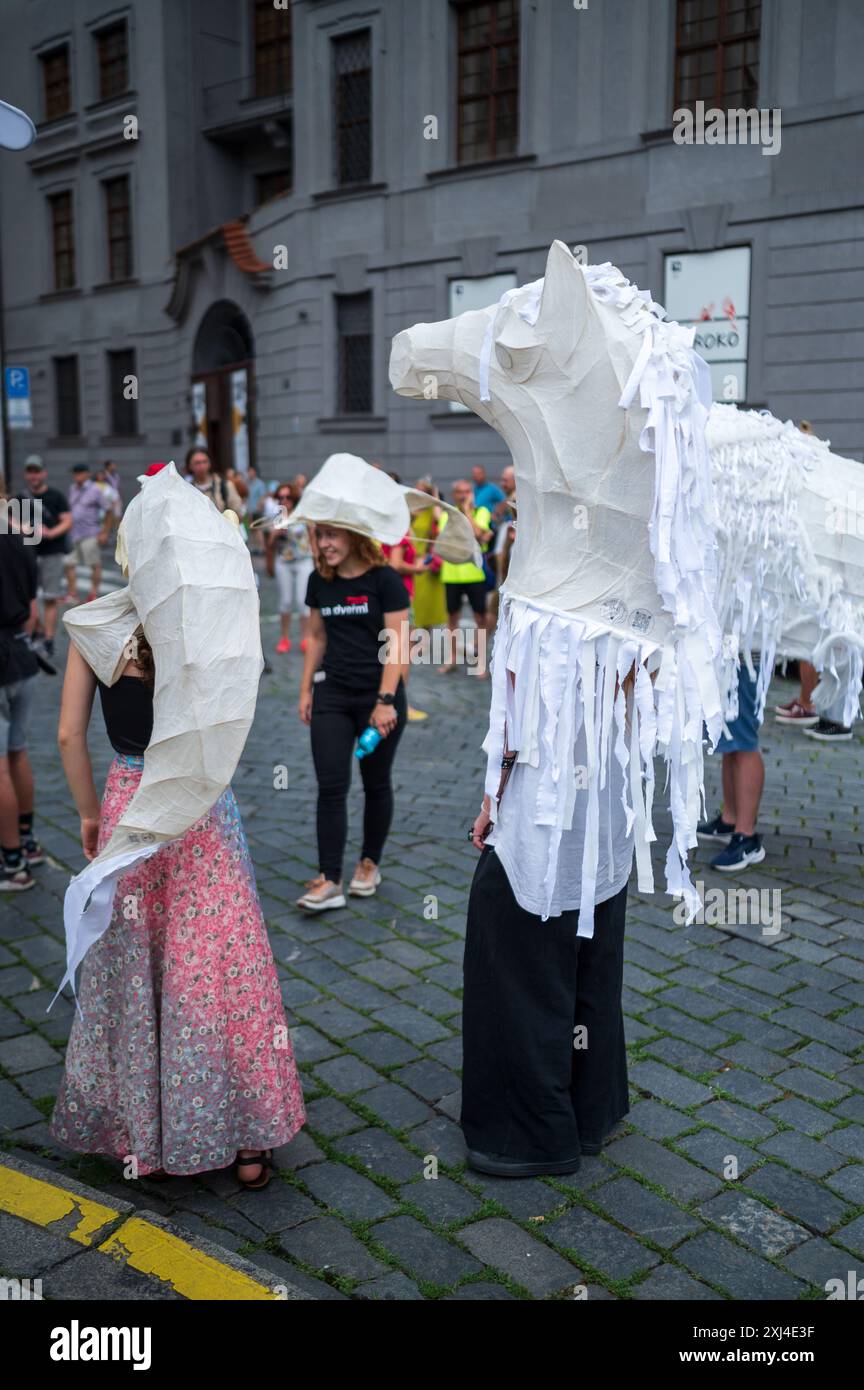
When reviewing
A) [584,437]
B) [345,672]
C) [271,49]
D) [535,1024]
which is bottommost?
[535,1024]

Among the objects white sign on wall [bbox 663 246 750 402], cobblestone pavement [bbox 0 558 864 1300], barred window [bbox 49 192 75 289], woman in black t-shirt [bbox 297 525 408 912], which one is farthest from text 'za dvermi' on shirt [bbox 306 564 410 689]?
barred window [bbox 49 192 75 289]

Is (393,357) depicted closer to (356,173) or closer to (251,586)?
(251,586)

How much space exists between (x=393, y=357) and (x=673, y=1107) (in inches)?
94.2

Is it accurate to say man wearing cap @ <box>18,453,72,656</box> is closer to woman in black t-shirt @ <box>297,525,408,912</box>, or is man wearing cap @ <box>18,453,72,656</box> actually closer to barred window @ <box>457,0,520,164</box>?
woman in black t-shirt @ <box>297,525,408,912</box>

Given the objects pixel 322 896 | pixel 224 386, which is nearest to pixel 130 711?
pixel 322 896

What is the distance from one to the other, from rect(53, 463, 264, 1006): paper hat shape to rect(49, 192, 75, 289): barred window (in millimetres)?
28665

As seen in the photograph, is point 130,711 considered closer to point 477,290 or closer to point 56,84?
point 477,290

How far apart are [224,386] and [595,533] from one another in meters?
22.5

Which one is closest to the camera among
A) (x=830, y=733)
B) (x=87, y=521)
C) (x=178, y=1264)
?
(x=178, y=1264)

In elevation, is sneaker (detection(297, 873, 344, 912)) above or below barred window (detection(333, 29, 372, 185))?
below

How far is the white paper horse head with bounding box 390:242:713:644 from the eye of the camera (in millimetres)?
2814

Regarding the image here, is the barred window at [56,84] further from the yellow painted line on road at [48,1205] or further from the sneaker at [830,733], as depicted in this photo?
the yellow painted line on road at [48,1205]

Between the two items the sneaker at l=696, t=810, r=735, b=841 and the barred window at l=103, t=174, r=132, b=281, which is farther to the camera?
the barred window at l=103, t=174, r=132, b=281

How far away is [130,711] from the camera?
10.5 ft
